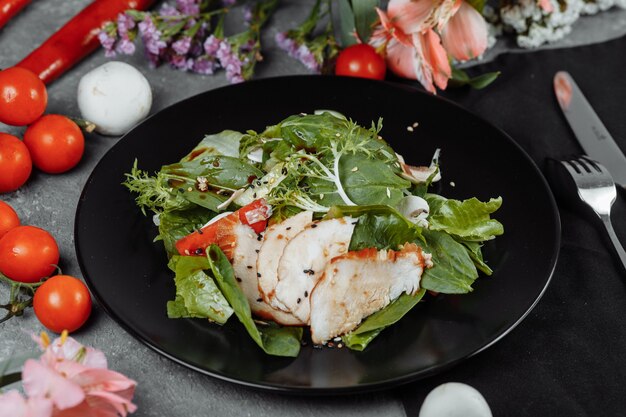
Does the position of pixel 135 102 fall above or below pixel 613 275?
above

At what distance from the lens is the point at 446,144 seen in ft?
10.1

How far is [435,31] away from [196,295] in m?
1.66

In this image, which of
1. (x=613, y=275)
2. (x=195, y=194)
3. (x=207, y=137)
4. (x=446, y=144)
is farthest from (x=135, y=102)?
(x=613, y=275)

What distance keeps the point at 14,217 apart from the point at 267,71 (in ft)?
5.01

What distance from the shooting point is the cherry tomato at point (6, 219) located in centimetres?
280

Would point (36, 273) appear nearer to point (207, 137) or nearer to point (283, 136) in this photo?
point (207, 137)

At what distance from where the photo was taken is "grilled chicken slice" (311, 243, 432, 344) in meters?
2.28

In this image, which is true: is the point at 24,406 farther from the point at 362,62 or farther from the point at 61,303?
the point at 362,62

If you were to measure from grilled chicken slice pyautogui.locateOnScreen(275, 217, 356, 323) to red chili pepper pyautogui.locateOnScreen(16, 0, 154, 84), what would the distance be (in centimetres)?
188

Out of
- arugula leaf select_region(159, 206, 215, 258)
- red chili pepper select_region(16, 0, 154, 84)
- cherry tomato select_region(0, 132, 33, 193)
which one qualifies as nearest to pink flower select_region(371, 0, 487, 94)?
arugula leaf select_region(159, 206, 215, 258)

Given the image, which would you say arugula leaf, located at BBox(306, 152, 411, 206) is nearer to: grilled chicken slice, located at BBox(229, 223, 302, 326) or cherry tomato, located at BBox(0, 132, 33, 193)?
grilled chicken slice, located at BBox(229, 223, 302, 326)

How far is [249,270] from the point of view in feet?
8.11

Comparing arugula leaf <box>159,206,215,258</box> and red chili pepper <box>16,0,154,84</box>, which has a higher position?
red chili pepper <box>16,0,154,84</box>

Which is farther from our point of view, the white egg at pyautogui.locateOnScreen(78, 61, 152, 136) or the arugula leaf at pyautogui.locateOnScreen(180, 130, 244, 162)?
the white egg at pyautogui.locateOnScreen(78, 61, 152, 136)
